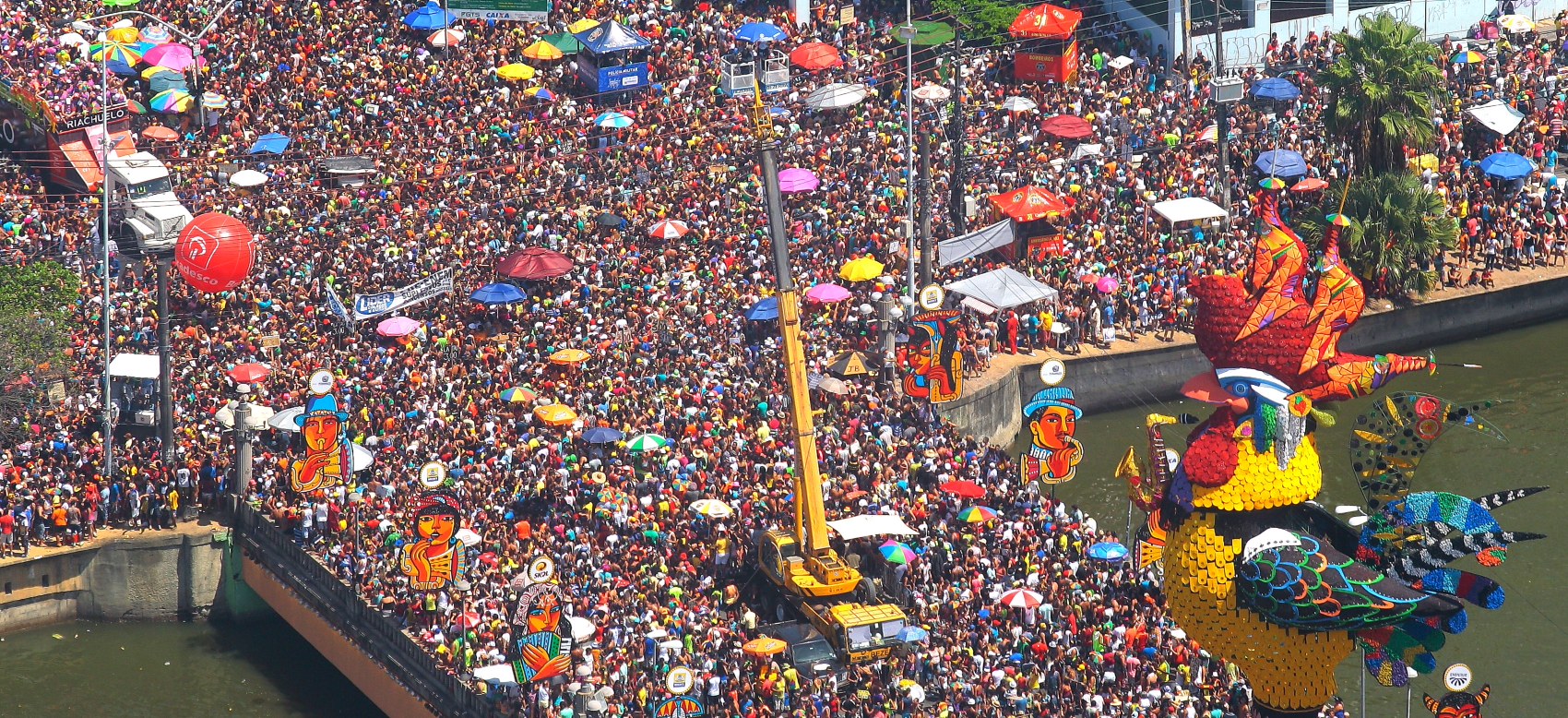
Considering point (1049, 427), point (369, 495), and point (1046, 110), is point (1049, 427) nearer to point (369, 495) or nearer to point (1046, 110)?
point (369, 495)

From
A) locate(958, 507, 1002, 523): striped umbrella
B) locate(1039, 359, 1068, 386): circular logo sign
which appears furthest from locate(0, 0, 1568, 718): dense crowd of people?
locate(1039, 359, 1068, 386): circular logo sign

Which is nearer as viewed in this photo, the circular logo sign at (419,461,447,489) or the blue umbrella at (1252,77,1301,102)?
the circular logo sign at (419,461,447,489)

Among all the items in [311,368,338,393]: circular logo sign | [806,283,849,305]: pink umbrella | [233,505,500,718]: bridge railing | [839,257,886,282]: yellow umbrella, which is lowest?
[233,505,500,718]: bridge railing

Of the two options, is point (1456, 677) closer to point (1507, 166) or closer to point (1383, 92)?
point (1383, 92)

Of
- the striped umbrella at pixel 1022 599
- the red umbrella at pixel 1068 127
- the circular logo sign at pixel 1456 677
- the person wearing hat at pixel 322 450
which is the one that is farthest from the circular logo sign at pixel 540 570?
the red umbrella at pixel 1068 127

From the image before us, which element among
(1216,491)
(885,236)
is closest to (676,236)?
(885,236)

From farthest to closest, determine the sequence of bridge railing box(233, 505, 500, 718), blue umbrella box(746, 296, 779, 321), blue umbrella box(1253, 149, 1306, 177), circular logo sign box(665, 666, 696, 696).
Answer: blue umbrella box(1253, 149, 1306, 177)
blue umbrella box(746, 296, 779, 321)
bridge railing box(233, 505, 500, 718)
circular logo sign box(665, 666, 696, 696)

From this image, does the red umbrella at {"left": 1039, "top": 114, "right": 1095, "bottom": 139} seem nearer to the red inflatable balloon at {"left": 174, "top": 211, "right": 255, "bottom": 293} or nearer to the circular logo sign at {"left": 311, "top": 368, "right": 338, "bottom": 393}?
the red inflatable balloon at {"left": 174, "top": 211, "right": 255, "bottom": 293}

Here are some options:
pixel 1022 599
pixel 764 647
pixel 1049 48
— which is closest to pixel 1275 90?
pixel 1049 48
